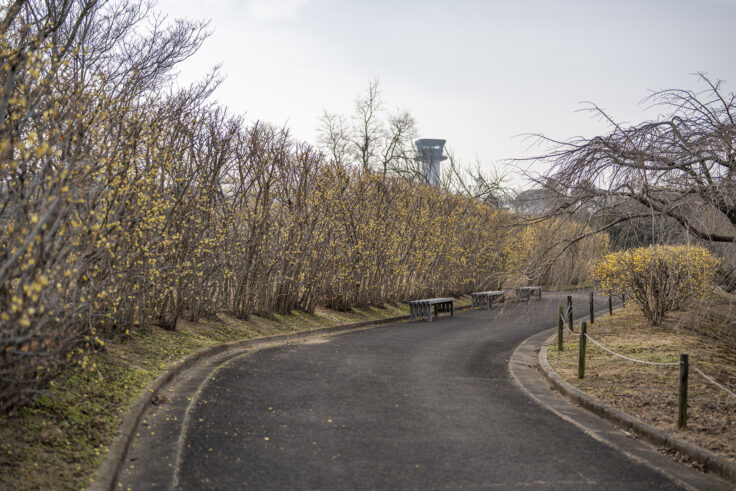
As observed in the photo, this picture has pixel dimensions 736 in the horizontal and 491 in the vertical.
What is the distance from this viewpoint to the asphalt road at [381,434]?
5020 millimetres

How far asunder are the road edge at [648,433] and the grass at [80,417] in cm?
527

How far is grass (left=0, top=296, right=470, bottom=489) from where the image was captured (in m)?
4.52

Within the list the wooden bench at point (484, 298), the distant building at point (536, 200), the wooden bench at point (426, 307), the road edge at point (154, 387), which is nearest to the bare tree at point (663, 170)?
the distant building at point (536, 200)

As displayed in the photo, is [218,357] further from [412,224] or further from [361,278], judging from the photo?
[412,224]

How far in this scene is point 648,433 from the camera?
20.9 feet

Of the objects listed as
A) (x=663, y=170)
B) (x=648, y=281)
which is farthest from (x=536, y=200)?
(x=648, y=281)

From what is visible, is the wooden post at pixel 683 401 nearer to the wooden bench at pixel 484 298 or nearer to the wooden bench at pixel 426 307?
the wooden bench at pixel 426 307

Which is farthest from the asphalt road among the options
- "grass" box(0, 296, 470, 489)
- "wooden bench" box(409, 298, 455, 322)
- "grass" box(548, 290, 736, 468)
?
"wooden bench" box(409, 298, 455, 322)

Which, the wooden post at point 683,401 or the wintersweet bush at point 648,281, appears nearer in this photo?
the wooden post at point 683,401

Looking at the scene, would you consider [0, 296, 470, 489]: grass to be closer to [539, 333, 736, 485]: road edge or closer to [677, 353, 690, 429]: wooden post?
[539, 333, 736, 485]: road edge

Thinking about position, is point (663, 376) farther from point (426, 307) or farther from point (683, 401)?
point (426, 307)

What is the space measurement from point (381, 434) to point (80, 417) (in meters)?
2.90

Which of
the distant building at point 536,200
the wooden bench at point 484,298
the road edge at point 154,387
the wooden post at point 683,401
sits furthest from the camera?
the wooden bench at point 484,298

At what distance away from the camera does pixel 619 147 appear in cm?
701
